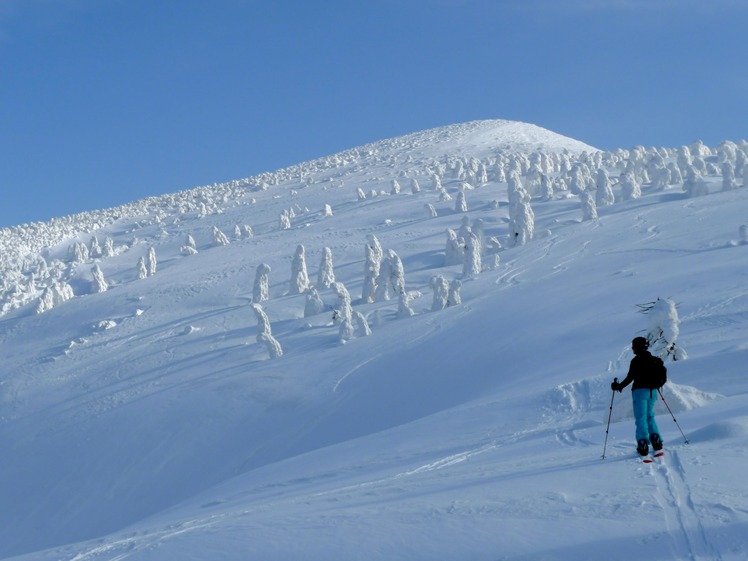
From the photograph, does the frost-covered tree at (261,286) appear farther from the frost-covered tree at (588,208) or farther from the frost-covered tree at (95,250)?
the frost-covered tree at (95,250)

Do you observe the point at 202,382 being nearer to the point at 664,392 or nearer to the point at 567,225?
the point at 664,392

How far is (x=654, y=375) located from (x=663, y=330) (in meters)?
5.43

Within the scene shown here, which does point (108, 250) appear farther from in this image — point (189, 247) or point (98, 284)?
point (98, 284)

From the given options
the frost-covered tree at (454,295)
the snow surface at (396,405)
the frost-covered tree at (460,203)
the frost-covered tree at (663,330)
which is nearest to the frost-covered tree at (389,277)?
the snow surface at (396,405)

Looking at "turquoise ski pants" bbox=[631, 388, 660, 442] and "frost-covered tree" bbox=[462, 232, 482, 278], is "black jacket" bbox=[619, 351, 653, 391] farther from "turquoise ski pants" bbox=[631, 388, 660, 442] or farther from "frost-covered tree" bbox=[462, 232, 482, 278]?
"frost-covered tree" bbox=[462, 232, 482, 278]

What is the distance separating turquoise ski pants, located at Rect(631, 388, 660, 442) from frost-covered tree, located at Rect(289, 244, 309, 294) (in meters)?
29.9

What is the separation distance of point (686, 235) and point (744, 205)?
538 cm

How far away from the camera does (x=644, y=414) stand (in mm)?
7305

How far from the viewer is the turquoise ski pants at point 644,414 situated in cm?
722

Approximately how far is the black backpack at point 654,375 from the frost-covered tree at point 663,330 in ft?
16.9

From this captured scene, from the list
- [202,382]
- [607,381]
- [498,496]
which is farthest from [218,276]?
[498,496]

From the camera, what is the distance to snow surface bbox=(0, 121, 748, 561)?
20.1ft

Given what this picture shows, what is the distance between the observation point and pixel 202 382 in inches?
967

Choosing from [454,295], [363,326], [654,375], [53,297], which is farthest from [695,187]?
[53,297]
